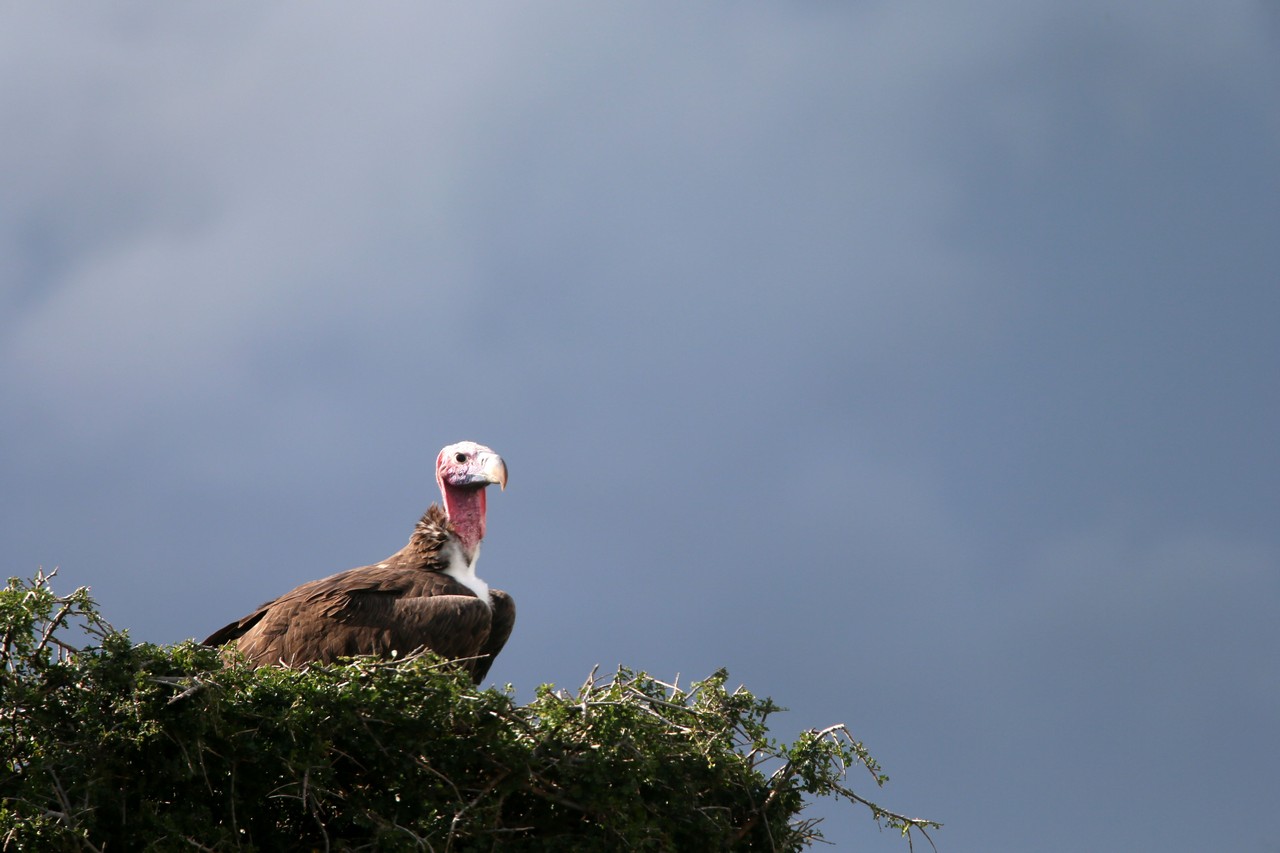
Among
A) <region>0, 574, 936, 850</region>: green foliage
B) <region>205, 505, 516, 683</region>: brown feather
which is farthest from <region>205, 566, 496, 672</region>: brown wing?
<region>0, 574, 936, 850</region>: green foliage

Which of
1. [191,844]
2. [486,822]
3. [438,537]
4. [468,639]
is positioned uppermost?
[438,537]

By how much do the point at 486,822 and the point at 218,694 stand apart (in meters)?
1.58

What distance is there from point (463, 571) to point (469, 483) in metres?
0.82

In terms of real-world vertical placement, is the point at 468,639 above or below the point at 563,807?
above

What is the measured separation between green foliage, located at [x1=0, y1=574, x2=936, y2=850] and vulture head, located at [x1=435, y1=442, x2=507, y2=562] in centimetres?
314

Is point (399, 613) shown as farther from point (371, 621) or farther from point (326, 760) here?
point (326, 760)

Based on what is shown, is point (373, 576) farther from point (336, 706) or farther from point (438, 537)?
point (336, 706)

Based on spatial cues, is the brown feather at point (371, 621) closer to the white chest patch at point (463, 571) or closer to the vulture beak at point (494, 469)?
the white chest patch at point (463, 571)

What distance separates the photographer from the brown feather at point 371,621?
Answer: 35.3ft

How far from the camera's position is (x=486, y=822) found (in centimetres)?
830

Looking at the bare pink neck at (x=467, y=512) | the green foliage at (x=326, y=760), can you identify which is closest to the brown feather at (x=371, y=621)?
the bare pink neck at (x=467, y=512)

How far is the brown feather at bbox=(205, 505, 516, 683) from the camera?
1077cm

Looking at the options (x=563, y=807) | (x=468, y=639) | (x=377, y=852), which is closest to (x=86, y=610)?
(x=377, y=852)

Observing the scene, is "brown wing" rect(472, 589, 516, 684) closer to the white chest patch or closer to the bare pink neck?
the white chest patch
